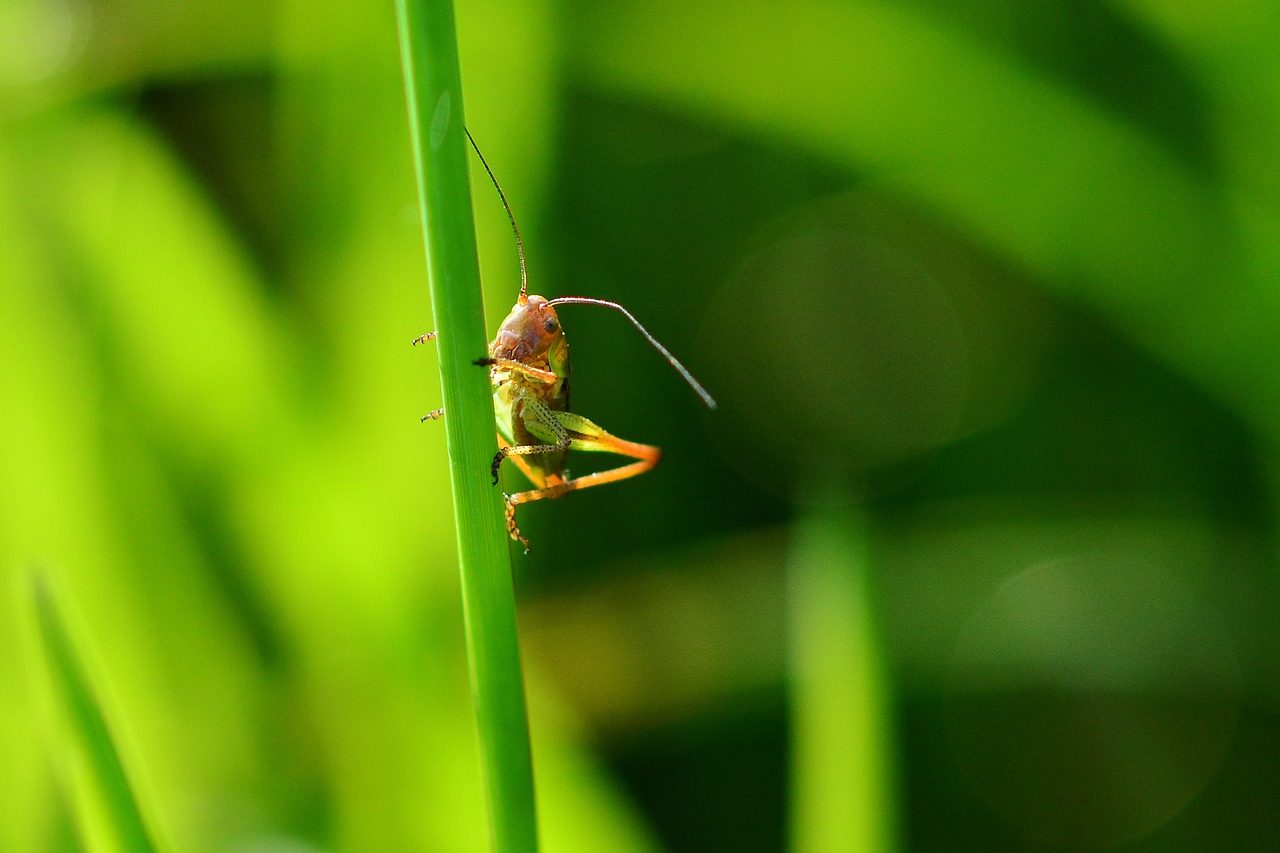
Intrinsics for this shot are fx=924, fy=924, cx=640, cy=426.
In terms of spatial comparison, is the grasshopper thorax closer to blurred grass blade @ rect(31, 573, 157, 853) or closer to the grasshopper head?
the grasshopper head

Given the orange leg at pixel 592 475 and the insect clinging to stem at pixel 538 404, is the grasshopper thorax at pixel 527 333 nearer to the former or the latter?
the insect clinging to stem at pixel 538 404

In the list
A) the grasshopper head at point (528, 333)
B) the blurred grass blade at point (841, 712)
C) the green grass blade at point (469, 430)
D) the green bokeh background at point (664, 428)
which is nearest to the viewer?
the green grass blade at point (469, 430)

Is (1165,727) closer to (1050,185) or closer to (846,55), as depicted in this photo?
(1050,185)

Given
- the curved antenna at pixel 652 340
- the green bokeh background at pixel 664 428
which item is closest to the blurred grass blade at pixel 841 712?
the green bokeh background at pixel 664 428

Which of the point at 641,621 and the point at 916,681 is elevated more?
the point at 641,621

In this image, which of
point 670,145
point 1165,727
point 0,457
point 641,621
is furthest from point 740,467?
point 0,457

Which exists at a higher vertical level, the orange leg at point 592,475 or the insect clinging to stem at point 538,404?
the insect clinging to stem at point 538,404

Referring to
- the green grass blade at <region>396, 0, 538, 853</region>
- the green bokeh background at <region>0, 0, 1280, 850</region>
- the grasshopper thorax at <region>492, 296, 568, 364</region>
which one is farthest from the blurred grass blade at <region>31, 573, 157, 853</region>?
the grasshopper thorax at <region>492, 296, 568, 364</region>
